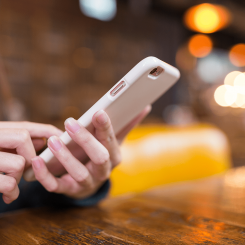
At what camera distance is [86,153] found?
46 centimetres

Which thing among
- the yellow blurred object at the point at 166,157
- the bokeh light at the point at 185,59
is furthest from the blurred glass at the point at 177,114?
the yellow blurred object at the point at 166,157

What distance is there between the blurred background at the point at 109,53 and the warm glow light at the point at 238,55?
0.54 m

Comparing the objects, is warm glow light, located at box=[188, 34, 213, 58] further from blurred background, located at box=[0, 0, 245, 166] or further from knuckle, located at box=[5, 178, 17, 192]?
knuckle, located at box=[5, 178, 17, 192]

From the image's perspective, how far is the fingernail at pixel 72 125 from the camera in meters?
0.41

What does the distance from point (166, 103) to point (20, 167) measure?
467cm

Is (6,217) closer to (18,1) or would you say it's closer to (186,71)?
(18,1)

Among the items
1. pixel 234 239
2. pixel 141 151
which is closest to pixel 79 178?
pixel 234 239

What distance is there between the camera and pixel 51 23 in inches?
147

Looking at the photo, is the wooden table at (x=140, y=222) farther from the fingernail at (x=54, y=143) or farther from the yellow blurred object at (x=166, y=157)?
the yellow blurred object at (x=166, y=157)

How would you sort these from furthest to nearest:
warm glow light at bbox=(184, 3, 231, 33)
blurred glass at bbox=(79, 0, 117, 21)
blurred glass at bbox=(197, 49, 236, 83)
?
blurred glass at bbox=(197, 49, 236, 83) < blurred glass at bbox=(79, 0, 117, 21) < warm glow light at bbox=(184, 3, 231, 33)

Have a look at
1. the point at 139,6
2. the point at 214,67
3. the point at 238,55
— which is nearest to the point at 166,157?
the point at 139,6

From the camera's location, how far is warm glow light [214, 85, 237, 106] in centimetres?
548

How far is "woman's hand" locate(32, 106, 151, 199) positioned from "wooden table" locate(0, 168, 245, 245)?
69 millimetres

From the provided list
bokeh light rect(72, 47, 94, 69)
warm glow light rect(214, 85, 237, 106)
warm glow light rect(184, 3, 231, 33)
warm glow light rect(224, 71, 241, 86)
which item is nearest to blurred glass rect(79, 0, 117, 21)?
bokeh light rect(72, 47, 94, 69)
